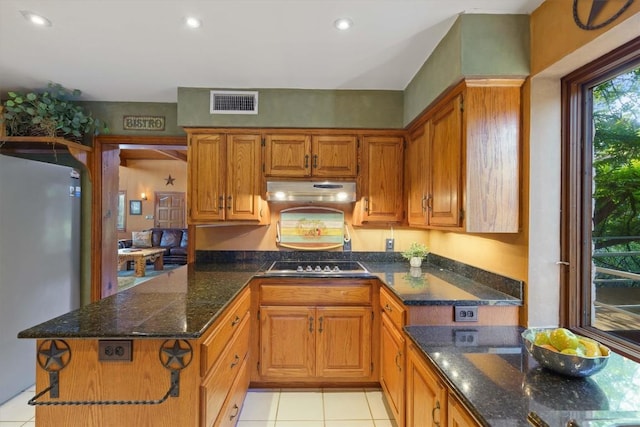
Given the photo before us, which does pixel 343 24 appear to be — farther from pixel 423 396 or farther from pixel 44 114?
pixel 44 114

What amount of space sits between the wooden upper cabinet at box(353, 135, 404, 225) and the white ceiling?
0.49 metres

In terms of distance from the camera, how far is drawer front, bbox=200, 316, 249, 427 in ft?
4.34

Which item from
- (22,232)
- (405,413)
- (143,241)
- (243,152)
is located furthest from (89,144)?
(143,241)

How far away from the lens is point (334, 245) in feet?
10.1

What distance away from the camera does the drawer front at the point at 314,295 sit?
2434 mm

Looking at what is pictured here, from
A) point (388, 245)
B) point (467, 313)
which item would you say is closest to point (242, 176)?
point (388, 245)

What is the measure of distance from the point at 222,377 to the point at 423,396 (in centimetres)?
100

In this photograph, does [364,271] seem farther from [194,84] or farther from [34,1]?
[34,1]

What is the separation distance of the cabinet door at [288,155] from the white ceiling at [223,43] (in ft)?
1.44

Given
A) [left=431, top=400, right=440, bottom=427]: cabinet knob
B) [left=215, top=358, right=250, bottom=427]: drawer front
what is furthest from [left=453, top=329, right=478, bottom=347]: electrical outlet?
[left=215, top=358, right=250, bottom=427]: drawer front

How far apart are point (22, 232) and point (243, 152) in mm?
1821

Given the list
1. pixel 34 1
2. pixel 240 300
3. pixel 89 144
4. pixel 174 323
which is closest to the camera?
pixel 174 323

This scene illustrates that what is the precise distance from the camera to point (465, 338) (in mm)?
1464

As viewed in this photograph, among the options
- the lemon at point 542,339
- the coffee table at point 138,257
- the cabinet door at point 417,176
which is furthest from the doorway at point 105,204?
the coffee table at point 138,257
